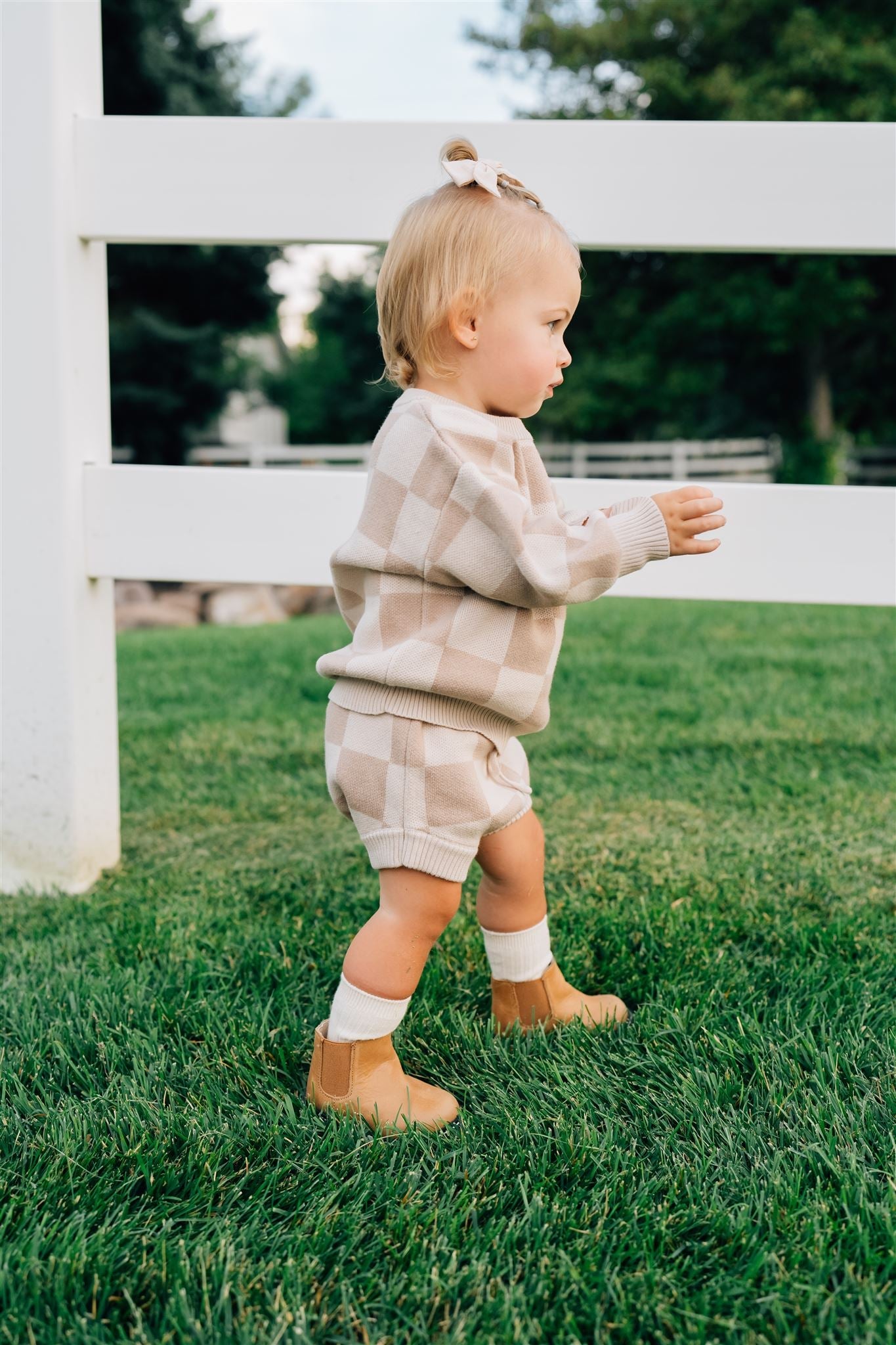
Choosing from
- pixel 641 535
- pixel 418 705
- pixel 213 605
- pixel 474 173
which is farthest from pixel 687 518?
pixel 213 605

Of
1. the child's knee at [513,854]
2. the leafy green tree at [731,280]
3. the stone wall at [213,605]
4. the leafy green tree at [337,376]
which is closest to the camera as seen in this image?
the child's knee at [513,854]

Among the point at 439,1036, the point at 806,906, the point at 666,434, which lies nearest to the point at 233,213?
the point at 439,1036

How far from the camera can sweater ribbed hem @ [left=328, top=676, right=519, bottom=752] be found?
64.9 inches

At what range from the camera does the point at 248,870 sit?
262 cm

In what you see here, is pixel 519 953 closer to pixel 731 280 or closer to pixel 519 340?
pixel 519 340

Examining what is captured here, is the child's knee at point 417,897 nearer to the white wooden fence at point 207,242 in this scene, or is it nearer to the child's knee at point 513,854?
the child's knee at point 513,854

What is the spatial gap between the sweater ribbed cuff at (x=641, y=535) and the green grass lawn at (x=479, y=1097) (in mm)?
725

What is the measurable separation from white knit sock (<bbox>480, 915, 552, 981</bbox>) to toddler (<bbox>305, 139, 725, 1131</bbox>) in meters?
0.17

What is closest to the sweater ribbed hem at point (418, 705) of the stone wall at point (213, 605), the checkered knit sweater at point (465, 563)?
the checkered knit sweater at point (465, 563)

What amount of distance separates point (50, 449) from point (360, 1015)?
1409 mm

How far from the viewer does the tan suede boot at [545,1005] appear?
184 cm

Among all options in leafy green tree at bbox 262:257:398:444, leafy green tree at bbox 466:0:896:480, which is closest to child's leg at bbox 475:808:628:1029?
leafy green tree at bbox 466:0:896:480

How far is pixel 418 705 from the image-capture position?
1.65m

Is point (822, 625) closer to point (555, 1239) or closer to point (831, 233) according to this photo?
point (831, 233)
